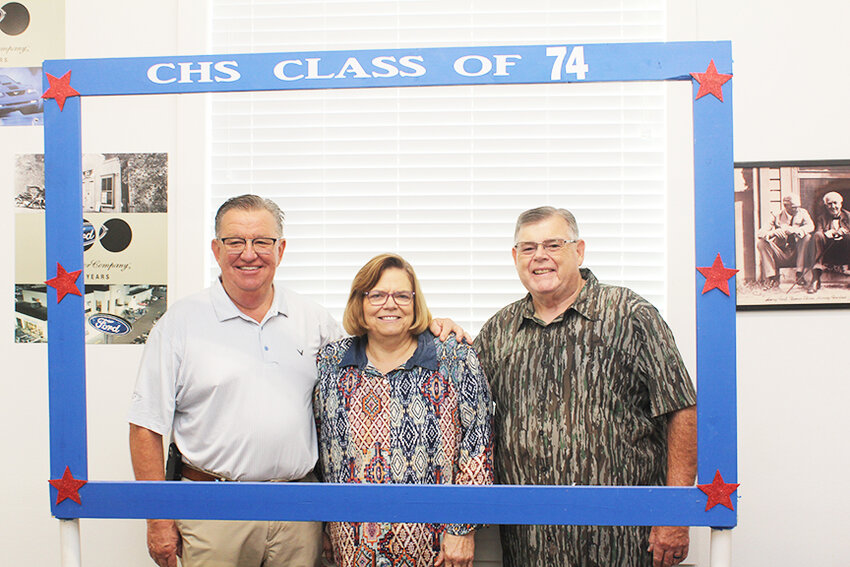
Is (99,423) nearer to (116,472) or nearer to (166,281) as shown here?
(116,472)

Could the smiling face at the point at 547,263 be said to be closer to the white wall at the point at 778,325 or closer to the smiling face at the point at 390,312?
the smiling face at the point at 390,312

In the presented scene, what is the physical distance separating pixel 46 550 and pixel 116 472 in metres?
0.41

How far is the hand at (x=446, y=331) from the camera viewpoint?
6.03 ft

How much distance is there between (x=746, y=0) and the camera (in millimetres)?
2158

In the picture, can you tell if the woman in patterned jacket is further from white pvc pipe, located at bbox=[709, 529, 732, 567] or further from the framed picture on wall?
the framed picture on wall

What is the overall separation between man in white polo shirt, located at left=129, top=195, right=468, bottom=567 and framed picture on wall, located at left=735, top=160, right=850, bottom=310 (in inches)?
44.2

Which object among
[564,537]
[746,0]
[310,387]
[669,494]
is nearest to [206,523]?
[310,387]

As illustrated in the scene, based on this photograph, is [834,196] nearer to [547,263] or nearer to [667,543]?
[547,263]

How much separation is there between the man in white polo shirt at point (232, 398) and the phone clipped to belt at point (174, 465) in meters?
0.02

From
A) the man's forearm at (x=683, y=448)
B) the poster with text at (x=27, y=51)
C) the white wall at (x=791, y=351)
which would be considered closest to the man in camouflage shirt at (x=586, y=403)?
the man's forearm at (x=683, y=448)

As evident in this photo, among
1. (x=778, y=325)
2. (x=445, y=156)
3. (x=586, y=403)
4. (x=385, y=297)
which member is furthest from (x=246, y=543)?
(x=778, y=325)

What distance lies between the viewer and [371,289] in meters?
1.80

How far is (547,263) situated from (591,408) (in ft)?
1.44

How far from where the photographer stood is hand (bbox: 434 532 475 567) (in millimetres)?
1712
